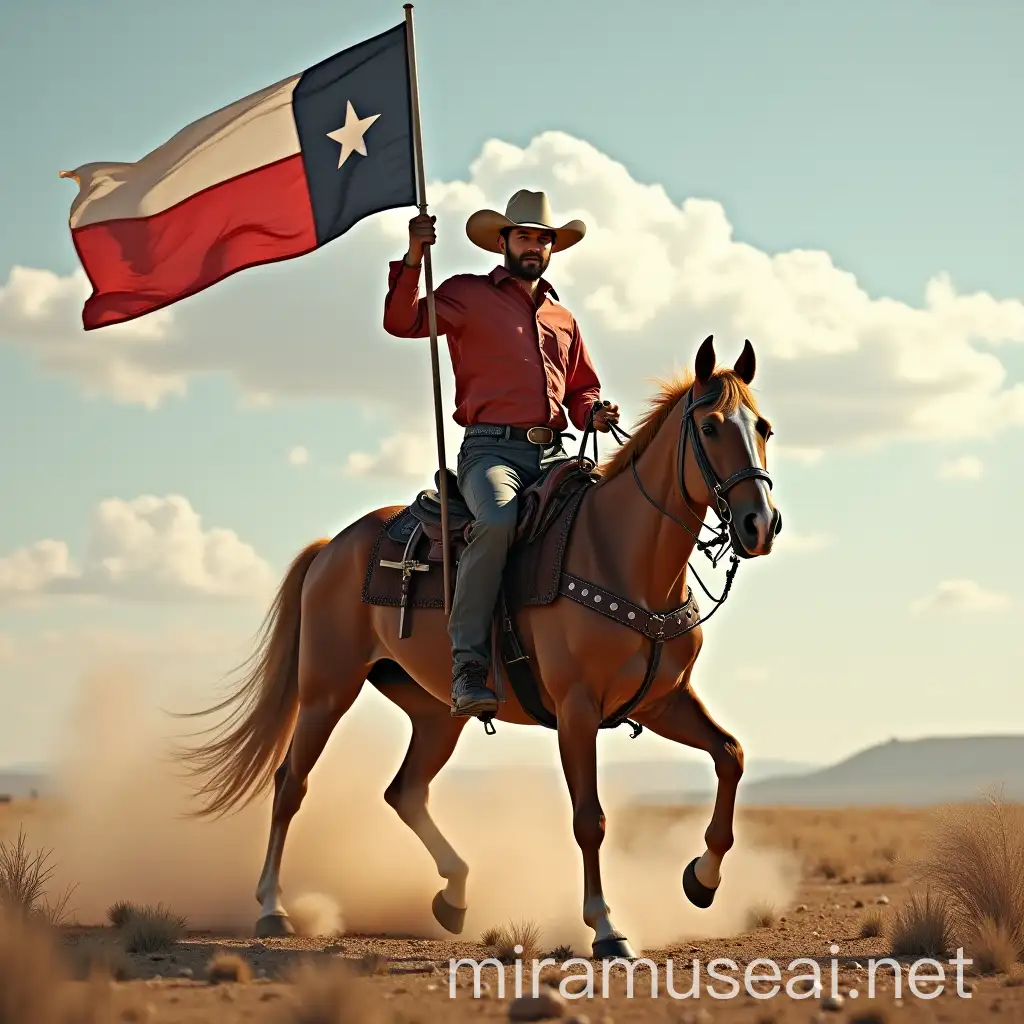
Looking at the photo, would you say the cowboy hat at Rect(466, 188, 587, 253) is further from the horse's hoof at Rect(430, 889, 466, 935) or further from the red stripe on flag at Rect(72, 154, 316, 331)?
the horse's hoof at Rect(430, 889, 466, 935)

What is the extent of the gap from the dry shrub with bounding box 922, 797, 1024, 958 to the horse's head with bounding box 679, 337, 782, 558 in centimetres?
287

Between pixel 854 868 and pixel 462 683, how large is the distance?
34.5 feet

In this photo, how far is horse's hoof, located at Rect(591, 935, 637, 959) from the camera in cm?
826

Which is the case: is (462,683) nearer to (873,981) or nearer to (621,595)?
(621,595)

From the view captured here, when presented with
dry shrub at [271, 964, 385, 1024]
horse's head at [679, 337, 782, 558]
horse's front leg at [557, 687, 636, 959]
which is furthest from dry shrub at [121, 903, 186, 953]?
horse's head at [679, 337, 782, 558]

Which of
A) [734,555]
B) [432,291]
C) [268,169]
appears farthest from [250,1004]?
[268,169]

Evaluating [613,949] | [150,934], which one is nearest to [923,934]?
[613,949]

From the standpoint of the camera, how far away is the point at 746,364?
8.69m

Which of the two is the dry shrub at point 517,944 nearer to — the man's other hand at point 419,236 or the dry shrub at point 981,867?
the dry shrub at point 981,867

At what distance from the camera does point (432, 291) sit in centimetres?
945

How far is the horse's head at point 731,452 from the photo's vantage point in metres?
7.99

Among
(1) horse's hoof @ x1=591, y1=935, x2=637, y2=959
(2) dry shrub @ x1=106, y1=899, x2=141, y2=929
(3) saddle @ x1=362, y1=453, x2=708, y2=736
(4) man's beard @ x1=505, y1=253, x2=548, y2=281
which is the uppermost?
(4) man's beard @ x1=505, y1=253, x2=548, y2=281

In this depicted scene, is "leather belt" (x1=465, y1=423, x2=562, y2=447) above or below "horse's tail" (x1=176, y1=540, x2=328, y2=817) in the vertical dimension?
above

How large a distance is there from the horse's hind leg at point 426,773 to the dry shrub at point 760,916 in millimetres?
2375
